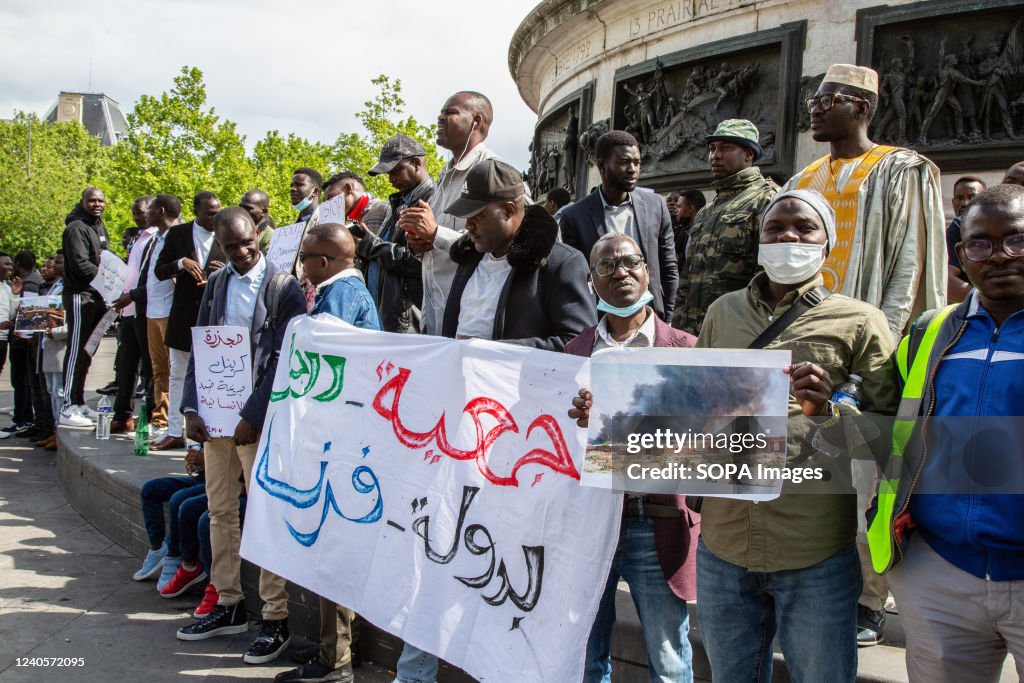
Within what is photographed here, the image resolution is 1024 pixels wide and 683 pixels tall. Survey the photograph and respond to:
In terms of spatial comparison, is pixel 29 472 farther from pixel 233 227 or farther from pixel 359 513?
pixel 359 513

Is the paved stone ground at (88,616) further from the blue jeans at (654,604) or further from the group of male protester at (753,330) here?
the blue jeans at (654,604)

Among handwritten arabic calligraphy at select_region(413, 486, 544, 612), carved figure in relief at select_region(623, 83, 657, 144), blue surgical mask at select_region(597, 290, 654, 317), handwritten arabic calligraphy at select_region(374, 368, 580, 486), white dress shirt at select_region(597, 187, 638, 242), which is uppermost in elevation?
carved figure in relief at select_region(623, 83, 657, 144)

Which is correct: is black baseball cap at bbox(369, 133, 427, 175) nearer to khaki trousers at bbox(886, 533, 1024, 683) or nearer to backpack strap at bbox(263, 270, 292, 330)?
backpack strap at bbox(263, 270, 292, 330)

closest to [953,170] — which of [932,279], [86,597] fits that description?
[932,279]

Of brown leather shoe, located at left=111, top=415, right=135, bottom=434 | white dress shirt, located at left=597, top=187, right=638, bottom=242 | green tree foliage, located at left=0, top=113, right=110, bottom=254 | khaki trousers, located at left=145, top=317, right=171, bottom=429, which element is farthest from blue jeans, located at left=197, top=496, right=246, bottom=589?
green tree foliage, located at left=0, top=113, right=110, bottom=254

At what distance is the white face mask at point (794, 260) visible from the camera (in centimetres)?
271

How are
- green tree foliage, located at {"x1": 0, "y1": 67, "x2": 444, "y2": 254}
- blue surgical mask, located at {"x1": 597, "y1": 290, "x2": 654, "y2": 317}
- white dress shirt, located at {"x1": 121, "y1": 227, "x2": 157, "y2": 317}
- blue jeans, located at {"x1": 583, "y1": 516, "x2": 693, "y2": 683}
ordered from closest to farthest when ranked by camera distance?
blue jeans, located at {"x1": 583, "y1": 516, "x2": 693, "y2": 683}
blue surgical mask, located at {"x1": 597, "y1": 290, "x2": 654, "y2": 317}
white dress shirt, located at {"x1": 121, "y1": 227, "x2": 157, "y2": 317}
green tree foliage, located at {"x1": 0, "y1": 67, "x2": 444, "y2": 254}

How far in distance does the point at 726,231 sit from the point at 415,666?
2.50m

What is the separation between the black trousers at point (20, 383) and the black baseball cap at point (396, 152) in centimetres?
759

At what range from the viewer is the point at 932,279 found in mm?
3637

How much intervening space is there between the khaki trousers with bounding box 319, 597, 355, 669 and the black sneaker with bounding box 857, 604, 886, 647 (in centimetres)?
230

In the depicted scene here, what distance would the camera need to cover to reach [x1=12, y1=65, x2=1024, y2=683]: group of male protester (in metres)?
2.38

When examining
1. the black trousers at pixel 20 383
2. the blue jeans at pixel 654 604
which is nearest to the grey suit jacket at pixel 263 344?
the blue jeans at pixel 654 604

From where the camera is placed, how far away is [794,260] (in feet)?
8.89
